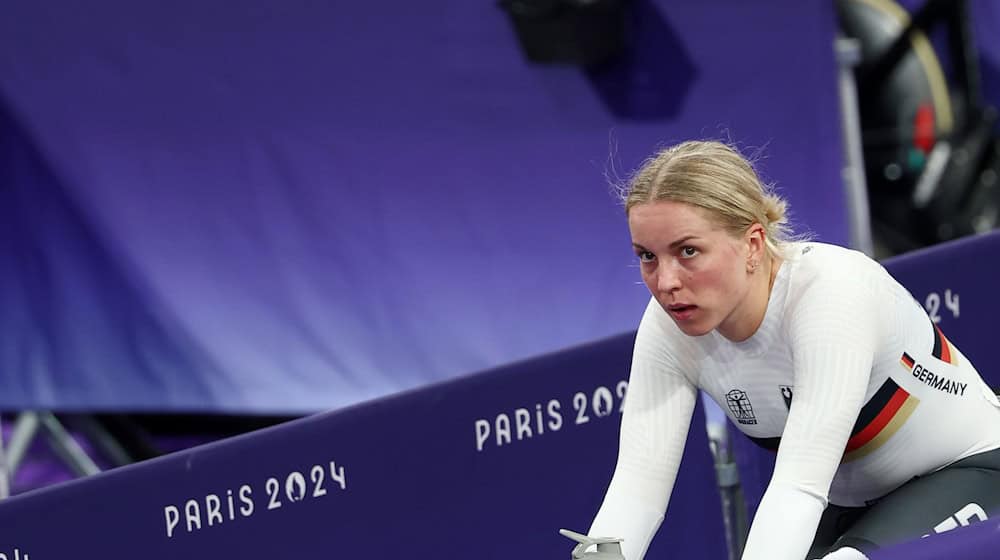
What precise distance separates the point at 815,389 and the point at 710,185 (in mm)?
390

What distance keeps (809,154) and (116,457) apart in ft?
9.62

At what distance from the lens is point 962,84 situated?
291 inches

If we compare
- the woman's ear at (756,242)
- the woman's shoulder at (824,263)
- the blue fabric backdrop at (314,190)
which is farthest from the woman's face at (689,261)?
the blue fabric backdrop at (314,190)

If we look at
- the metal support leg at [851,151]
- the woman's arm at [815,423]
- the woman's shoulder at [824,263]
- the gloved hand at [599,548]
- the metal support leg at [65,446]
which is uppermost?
the metal support leg at [851,151]

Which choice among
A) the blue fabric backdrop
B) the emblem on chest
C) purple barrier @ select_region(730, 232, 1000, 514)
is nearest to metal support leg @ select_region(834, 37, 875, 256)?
the blue fabric backdrop

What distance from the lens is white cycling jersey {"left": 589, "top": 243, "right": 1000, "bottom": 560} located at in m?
2.77

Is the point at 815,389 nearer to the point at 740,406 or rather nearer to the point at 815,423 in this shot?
the point at 815,423

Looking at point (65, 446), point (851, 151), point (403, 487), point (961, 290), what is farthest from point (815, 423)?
point (65, 446)

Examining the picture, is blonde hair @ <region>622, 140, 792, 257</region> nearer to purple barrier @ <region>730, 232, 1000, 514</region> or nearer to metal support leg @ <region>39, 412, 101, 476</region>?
purple barrier @ <region>730, 232, 1000, 514</region>

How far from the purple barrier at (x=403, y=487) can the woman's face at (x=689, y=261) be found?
45.5 inches

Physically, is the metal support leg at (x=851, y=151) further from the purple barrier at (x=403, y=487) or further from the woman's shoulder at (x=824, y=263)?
the woman's shoulder at (x=824, y=263)

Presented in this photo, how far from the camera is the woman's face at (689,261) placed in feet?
8.94

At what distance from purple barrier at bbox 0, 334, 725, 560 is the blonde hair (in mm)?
1159

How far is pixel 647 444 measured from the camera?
3041mm
